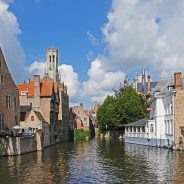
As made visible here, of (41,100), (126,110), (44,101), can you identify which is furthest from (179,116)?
(126,110)

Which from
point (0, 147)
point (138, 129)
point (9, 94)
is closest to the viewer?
point (0, 147)

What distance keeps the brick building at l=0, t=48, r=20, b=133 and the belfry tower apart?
9044 cm

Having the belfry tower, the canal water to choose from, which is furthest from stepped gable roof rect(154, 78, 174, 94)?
the belfry tower

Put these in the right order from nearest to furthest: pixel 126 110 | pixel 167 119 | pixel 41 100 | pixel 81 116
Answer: pixel 167 119 < pixel 41 100 < pixel 126 110 < pixel 81 116

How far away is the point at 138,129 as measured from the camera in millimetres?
67500

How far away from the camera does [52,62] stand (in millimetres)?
150375

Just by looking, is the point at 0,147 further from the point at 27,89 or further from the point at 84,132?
the point at 84,132

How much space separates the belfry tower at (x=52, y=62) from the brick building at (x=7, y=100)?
90440 mm

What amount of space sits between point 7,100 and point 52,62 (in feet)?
321

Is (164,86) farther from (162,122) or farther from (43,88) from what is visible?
(43,88)

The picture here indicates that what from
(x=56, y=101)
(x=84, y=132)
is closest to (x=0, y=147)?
(x=56, y=101)

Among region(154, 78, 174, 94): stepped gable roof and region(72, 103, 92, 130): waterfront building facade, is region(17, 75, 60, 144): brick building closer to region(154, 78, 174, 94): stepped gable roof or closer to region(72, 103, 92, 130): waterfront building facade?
region(154, 78, 174, 94): stepped gable roof

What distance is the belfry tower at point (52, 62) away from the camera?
5812 inches

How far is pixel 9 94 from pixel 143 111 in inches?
1566
